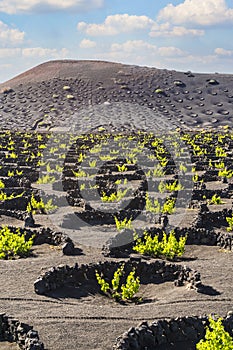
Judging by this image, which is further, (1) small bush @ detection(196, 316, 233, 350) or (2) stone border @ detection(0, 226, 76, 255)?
(2) stone border @ detection(0, 226, 76, 255)

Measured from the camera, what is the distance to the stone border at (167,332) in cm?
880

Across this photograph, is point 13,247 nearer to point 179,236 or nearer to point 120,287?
point 120,287

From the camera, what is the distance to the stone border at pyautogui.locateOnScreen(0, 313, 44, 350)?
27.8 feet

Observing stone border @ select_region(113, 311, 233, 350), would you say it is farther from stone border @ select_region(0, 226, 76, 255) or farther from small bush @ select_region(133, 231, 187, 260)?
stone border @ select_region(0, 226, 76, 255)

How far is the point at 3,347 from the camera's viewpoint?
29.3ft

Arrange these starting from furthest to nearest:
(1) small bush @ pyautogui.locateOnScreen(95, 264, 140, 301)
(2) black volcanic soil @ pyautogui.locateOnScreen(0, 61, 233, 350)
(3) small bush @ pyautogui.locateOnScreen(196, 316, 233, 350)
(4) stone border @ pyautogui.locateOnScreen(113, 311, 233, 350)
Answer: (1) small bush @ pyautogui.locateOnScreen(95, 264, 140, 301) → (2) black volcanic soil @ pyautogui.locateOnScreen(0, 61, 233, 350) → (4) stone border @ pyautogui.locateOnScreen(113, 311, 233, 350) → (3) small bush @ pyautogui.locateOnScreen(196, 316, 233, 350)

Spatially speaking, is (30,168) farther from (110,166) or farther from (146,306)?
(146,306)

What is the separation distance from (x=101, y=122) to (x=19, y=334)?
6887cm

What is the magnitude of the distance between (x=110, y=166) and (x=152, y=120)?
50.6 meters

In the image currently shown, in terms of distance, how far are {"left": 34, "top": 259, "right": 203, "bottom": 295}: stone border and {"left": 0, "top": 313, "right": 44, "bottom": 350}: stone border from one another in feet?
6.20

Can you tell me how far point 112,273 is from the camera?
41.4 ft

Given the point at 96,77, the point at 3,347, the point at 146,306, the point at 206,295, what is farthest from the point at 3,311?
the point at 96,77

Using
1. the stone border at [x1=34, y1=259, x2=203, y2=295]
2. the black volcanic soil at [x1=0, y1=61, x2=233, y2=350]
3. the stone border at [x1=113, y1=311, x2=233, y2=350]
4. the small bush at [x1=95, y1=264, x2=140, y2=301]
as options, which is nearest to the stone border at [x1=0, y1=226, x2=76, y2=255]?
the black volcanic soil at [x1=0, y1=61, x2=233, y2=350]

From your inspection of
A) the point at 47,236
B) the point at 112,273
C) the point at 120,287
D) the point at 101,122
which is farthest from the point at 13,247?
the point at 101,122
